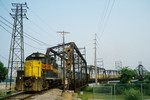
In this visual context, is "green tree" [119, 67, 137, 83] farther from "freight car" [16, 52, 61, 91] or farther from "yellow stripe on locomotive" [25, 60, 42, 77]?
"yellow stripe on locomotive" [25, 60, 42, 77]

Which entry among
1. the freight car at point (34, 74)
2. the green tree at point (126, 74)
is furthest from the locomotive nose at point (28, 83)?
the green tree at point (126, 74)

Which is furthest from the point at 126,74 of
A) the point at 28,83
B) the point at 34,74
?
the point at 28,83

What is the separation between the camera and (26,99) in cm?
1346

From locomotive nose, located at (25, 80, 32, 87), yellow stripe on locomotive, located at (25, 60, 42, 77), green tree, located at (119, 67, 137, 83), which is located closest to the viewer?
locomotive nose, located at (25, 80, 32, 87)

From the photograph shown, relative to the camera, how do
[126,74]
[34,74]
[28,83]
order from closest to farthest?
[28,83], [34,74], [126,74]

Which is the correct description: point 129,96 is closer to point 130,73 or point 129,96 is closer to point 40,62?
point 40,62

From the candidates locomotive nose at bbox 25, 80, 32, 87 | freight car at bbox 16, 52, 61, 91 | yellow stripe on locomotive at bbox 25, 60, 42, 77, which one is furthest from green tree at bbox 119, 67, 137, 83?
locomotive nose at bbox 25, 80, 32, 87

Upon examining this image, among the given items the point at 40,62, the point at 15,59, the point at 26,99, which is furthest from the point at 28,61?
the point at 15,59

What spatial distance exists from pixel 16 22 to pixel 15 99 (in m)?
17.6

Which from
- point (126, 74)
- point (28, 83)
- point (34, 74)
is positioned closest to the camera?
point (28, 83)

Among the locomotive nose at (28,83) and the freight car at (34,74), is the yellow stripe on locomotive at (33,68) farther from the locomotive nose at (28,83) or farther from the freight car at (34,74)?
the locomotive nose at (28,83)

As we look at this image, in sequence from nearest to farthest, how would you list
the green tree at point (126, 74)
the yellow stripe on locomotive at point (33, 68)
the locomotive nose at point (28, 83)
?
the locomotive nose at point (28, 83) < the yellow stripe on locomotive at point (33, 68) < the green tree at point (126, 74)

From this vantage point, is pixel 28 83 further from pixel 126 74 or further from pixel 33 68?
pixel 126 74

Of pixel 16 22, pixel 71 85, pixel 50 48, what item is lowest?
pixel 71 85
